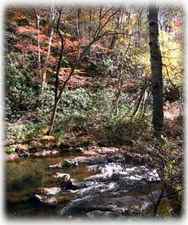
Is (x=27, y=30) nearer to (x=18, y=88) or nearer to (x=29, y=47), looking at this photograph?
(x=29, y=47)

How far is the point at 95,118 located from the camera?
6.98m

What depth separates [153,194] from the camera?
3.02 metres

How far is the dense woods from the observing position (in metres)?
3.09

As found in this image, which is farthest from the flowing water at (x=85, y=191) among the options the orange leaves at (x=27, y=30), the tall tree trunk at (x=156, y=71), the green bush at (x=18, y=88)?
the orange leaves at (x=27, y=30)

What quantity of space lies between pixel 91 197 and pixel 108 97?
556 centimetres

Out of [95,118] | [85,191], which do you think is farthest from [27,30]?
[85,191]

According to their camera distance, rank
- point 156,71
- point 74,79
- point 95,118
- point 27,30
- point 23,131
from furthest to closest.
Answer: point 74,79 → point 27,30 → point 95,118 → point 23,131 → point 156,71

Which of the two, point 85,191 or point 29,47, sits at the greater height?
point 29,47

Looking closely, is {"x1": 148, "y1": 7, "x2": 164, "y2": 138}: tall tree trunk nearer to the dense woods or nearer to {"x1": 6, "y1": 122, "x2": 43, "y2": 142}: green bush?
the dense woods

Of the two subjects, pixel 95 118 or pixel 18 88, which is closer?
pixel 95 118

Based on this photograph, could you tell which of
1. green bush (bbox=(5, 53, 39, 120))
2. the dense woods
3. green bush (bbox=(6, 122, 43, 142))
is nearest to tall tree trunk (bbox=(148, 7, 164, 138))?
the dense woods

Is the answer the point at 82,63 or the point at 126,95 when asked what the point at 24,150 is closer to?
the point at 126,95

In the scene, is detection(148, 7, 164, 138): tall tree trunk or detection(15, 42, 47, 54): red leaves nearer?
detection(148, 7, 164, 138): tall tree trunk

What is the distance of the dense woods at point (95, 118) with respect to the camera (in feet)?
10.1
